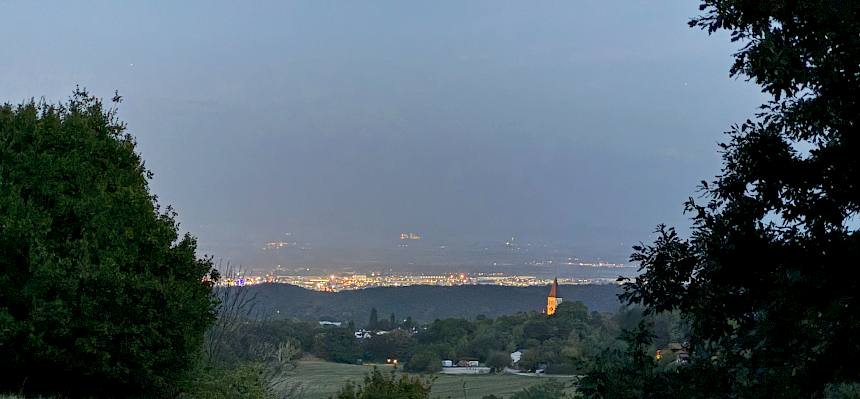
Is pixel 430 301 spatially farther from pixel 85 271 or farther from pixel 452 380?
pixel 85 271

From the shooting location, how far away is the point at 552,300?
8175 cm

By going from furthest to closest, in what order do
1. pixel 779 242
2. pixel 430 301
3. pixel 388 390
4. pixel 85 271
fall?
pixel 430 301 → pixel 388 390 → pixel 85 271 → pixel 779 242

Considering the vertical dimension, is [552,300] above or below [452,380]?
above

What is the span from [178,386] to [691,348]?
33.7ft

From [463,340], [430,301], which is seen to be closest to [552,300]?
[463,340]

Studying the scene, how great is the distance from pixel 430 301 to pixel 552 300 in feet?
52.6

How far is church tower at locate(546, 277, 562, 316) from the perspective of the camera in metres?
77.4

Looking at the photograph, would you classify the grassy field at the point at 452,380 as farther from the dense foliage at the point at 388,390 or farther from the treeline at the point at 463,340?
the dense foliage at the point at 388,390

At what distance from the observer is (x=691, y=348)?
22.0 ft

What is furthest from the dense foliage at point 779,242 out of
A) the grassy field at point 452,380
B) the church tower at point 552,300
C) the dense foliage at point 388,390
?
the church tower at point 552,300

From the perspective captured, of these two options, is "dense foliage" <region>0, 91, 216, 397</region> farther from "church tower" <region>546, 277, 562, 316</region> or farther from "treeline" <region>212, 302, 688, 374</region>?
"church tower" <region>546, 277, 562, 316</region>

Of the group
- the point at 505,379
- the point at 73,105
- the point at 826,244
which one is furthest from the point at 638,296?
the point at 505,379

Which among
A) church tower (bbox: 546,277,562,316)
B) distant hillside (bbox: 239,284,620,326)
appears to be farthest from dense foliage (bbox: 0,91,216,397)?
church tower (bbox: 546,277,562,316)

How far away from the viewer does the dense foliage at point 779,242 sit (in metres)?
5.82
